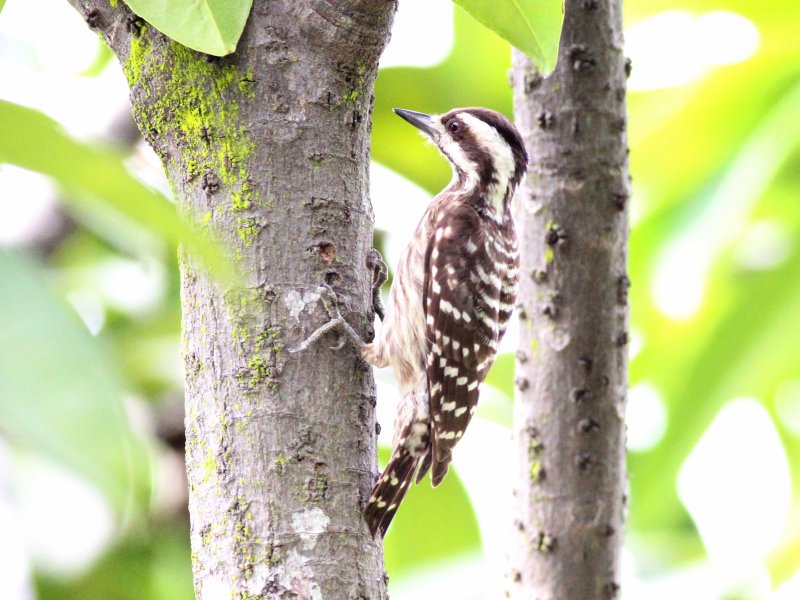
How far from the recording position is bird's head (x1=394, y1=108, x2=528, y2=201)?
278cm

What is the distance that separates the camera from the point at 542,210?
2.22 m

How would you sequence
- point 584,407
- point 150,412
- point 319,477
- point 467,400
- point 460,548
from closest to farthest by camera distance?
1. point 319,477
2. point 150,412
3. point 584,407
4. point 467,400
5. point 460,548

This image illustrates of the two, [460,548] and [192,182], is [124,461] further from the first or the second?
[460,548]

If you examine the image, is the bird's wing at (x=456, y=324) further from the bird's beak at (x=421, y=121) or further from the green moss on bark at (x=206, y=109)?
the green moss on bark at (x=206, y=109)

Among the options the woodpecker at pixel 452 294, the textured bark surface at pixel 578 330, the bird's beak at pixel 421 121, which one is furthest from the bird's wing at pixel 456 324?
the bird's beak at pixel 421 121

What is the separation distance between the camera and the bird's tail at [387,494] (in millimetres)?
1667

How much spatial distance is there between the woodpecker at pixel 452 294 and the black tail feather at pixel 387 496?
4 cm

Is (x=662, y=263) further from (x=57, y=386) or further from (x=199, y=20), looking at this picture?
(x=57, y=386)

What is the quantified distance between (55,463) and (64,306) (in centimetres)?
7

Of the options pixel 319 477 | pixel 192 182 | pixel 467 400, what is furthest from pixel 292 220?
pixel 467 400

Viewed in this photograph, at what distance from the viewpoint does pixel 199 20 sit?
130 centimetres

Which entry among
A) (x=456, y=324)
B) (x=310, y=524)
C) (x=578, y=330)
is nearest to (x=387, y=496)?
(x=310, y=524)

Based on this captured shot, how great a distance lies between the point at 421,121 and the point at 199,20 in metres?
1.57

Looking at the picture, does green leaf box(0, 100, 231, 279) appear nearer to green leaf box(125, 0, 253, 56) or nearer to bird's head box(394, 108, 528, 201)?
green leaf box(125, 0, 253, 56)
